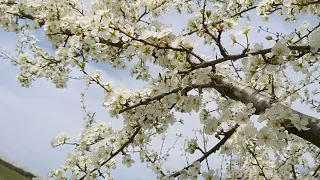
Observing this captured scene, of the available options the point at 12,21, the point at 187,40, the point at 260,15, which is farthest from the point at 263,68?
the point at 12,21

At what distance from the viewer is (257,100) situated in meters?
2.63

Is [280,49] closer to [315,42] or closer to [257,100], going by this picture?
[315,42]

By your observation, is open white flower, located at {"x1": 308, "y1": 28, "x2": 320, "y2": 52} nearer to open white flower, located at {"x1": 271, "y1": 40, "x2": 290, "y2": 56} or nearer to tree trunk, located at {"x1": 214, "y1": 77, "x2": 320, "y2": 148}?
open white flower, located at {"x1": 271, "y1": 40, "x2": 290, "y2": 56}

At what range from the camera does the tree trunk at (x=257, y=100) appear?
2281 mm

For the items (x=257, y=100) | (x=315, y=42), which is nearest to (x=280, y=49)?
(x=315, y=42)

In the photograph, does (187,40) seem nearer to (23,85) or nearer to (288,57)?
(288,57)

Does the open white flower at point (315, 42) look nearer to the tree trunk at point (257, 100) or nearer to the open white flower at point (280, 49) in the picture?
the open white flower at point (280, 49)

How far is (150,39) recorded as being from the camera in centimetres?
262

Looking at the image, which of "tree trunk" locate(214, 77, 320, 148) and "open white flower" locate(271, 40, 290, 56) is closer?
"open white flower" locate(271, 40, 290, 56)

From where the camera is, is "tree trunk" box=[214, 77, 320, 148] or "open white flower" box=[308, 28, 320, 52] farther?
"tree trunk" box=[214, 77, 320, 148]

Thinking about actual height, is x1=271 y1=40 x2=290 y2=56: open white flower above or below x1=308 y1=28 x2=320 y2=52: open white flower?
below

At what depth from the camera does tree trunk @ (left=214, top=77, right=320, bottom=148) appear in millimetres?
2281

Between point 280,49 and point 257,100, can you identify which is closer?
point 280,49

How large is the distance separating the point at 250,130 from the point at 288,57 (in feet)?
1.77
